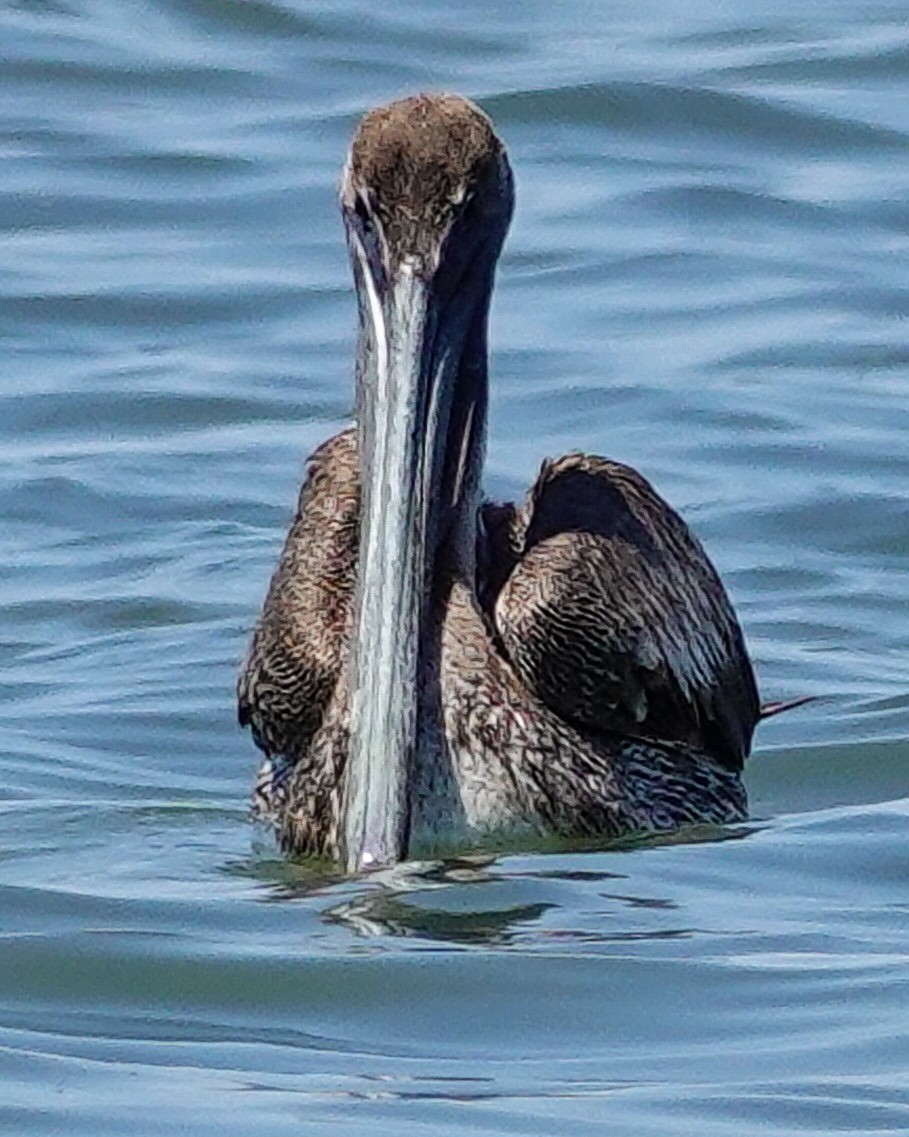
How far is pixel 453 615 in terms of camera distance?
30.5ft

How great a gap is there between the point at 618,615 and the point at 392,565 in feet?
2.41

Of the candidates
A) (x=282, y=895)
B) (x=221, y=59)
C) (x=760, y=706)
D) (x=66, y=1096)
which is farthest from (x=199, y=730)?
(x=221, y=59)

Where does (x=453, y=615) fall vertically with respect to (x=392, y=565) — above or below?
below

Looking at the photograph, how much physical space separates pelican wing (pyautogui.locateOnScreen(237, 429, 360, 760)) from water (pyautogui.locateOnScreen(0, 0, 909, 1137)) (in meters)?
0.31

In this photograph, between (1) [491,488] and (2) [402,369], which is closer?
(2) [402,369]

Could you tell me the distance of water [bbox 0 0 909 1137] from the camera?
7359 mm

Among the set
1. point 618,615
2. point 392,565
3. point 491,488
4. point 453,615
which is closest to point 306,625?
point 453,615

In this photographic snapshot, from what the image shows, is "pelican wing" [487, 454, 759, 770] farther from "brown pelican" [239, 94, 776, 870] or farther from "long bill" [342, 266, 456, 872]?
"long bill" [342, 266, 456, 872]

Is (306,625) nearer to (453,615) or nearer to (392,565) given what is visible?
(453,615)

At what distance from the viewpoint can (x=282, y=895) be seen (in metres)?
8.75

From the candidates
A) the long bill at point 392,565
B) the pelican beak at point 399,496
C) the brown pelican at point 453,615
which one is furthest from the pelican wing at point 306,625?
the long bill at point 392,565

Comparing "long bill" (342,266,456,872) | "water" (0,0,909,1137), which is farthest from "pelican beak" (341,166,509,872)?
"water" (0,0,909,1137)

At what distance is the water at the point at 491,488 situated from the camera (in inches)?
290

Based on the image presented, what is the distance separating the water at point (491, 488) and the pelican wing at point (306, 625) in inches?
12.1
